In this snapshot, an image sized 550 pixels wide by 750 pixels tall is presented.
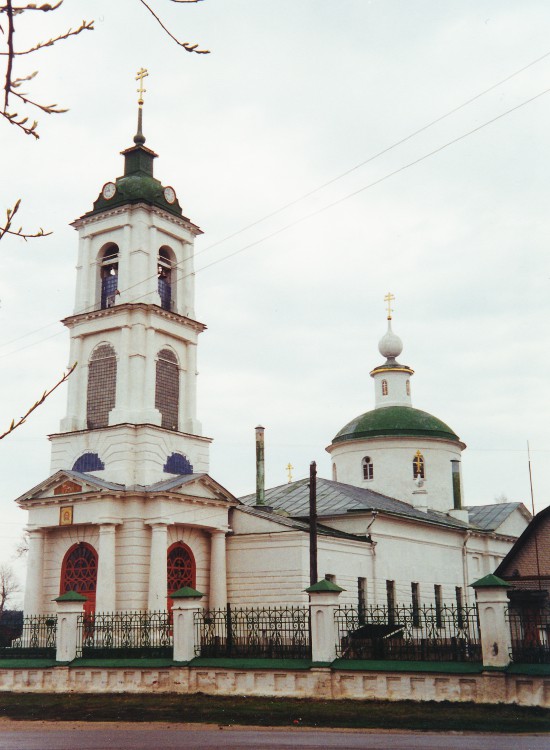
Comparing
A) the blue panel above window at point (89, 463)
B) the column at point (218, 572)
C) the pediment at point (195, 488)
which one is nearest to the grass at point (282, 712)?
the pediment at point (195, 488)

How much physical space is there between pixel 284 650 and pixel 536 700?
5445 mm

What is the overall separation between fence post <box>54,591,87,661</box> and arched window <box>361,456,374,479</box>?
23552 mm

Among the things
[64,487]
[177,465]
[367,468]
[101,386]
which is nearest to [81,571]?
[64,487]

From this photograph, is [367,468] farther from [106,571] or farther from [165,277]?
[106,571]

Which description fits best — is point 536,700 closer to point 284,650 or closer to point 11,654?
point 284,650

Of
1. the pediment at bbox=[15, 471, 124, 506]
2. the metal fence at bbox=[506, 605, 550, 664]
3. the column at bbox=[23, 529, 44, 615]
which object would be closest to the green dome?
the pediment at bbox=[15, 471, 124, 506]

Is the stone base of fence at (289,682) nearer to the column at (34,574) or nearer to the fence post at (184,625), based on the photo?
the fence post at (184,625)

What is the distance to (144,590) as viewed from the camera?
88.6ft

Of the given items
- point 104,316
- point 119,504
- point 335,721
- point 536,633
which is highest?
point 104,316

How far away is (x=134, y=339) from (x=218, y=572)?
27.8 feet

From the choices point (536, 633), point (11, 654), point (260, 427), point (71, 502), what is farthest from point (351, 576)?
point (536, 633)

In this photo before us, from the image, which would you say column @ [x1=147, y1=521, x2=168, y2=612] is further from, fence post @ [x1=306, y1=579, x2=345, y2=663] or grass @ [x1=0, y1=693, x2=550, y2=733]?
fence post @ [x1=306, y1=579, x2=345, y2=663]

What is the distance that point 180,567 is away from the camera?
28.8 metres

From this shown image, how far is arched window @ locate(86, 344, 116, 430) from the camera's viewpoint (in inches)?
1179
